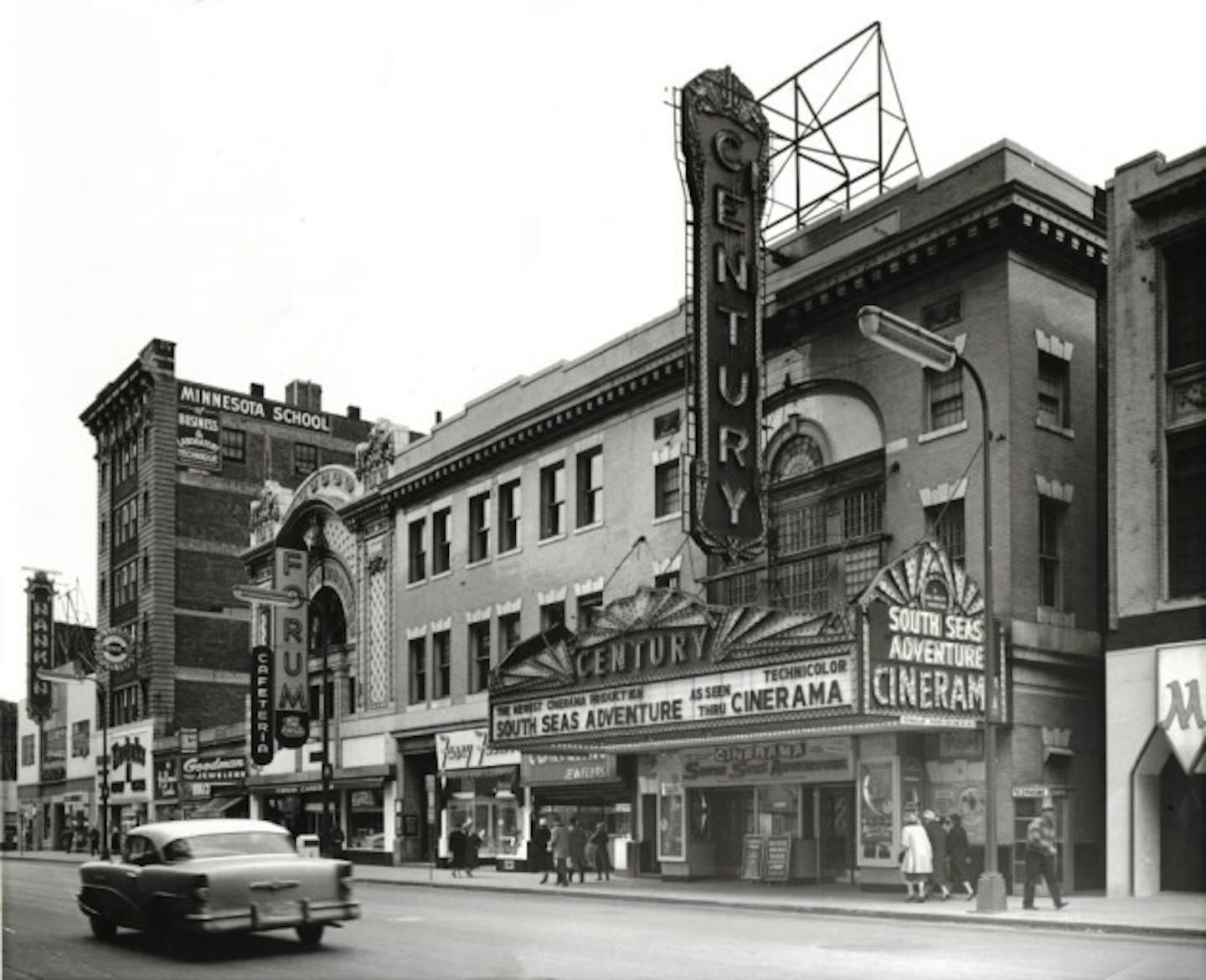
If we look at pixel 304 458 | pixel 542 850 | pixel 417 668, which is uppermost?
pixel 304 458

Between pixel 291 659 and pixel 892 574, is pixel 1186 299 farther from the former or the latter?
pixel 291 659

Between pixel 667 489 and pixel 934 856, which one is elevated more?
pixel 667 489

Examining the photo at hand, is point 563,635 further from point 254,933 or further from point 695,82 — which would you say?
point 254,933

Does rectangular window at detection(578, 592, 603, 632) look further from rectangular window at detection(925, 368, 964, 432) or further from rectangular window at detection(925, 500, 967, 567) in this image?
rectangular window at detection(925, 368, 964, 432)

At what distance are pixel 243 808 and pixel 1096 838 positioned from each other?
39356 mm

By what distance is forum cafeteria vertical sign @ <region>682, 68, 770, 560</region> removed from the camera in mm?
28812

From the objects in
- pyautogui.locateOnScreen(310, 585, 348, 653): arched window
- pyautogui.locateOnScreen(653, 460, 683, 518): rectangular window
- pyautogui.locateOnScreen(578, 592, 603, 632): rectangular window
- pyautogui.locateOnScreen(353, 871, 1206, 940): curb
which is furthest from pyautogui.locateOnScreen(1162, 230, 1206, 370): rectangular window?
pyautogui.locateOnScreen(310, 585, 348, 653): arched window

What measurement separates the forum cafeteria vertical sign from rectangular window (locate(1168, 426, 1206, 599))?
8250 millimetres

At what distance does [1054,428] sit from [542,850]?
1571cm

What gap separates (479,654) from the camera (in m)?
40.8

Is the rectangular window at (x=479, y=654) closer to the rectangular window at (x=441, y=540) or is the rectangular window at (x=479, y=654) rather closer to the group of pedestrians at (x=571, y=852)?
the rectangular window at (x=441, y=540)

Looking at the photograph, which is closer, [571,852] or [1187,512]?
[1187,512]

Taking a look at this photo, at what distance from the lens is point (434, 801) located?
41.8 metres

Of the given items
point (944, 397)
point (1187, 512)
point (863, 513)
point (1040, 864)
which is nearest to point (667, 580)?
point (863, 513)
